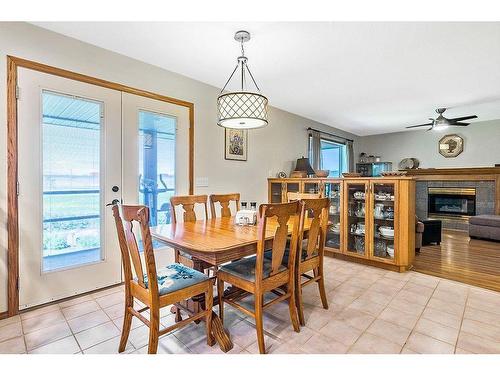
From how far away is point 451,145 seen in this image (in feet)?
19.2

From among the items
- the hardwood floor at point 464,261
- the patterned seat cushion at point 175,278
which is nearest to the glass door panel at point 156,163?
the patterned seat cushion at point 175,278

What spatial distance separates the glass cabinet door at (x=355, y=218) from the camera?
12.0 ft

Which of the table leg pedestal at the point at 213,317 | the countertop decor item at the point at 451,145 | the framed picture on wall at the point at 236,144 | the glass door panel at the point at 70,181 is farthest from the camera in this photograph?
the countertop decor item at the point at 451,145

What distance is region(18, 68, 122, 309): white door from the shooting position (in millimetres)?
2176

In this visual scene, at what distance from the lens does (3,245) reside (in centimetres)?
207

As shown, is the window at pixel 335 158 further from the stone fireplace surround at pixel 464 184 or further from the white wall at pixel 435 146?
the stone fireplace surround at pixel 464 184

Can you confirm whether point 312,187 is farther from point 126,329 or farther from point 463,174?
point 463,174

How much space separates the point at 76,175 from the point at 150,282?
155 cm

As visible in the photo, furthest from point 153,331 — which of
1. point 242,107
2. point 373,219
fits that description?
point 373,219

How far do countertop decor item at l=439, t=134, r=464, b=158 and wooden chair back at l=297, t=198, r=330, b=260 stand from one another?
530 cm

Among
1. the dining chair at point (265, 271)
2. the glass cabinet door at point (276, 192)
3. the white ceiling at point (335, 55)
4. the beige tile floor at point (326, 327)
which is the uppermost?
the white ceiling at point (335, 55)

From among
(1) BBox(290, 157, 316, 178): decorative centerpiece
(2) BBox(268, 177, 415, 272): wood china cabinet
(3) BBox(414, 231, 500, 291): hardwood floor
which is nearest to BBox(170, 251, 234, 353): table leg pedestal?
(2) BBox(268, 177, 415, 272): wood china cabinet

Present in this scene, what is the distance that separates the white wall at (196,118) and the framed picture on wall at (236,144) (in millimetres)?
90
